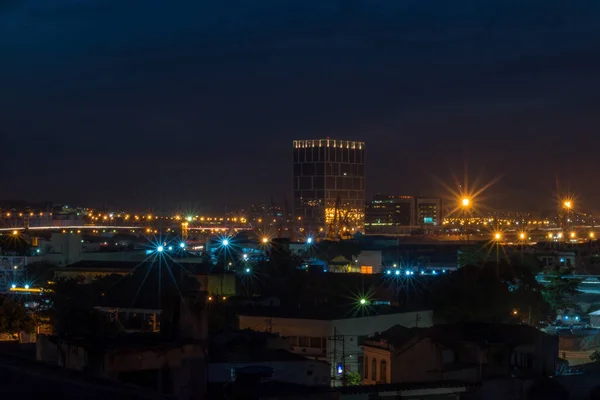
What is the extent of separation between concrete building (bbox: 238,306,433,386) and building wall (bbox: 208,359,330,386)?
3.59 m

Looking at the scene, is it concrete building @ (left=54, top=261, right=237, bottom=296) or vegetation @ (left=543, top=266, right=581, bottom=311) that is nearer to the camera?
vegetation @ (left=543, top=266, right=581, bottom=311)

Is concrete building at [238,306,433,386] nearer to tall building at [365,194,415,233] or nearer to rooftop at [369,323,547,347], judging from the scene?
rooftop at [369,323,547,347]

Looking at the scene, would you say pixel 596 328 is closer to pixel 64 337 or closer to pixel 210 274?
pixel 210 274

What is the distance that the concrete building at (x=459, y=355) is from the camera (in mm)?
13469

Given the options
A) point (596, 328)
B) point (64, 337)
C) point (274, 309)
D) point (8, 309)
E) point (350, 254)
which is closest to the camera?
point (64, 337)

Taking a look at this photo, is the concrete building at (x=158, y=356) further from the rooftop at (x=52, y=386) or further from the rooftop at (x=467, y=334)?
the rooftop at (x=467, y=334)

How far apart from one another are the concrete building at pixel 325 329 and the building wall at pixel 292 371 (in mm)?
3586

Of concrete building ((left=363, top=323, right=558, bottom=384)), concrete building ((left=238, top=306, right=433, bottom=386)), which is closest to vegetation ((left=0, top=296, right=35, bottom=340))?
concrete building ((left=238, top=306, right=433, bottom=386))

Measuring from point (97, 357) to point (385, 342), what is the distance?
18.8 feet

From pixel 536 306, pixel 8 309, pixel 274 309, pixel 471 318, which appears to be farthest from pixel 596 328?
pixel 8 309

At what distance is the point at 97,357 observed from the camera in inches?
390

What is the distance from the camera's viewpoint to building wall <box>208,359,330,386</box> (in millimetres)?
11617

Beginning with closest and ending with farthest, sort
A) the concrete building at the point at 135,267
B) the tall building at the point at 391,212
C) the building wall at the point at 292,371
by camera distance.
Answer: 1. the building wall at the point at 292,371
2. the concrete building at the point at 135,267
3. the tall building at the point at 391,212

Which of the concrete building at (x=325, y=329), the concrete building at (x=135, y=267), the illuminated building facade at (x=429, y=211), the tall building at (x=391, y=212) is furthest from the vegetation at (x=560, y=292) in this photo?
the illuminated building facade at (x=429, y=211)
